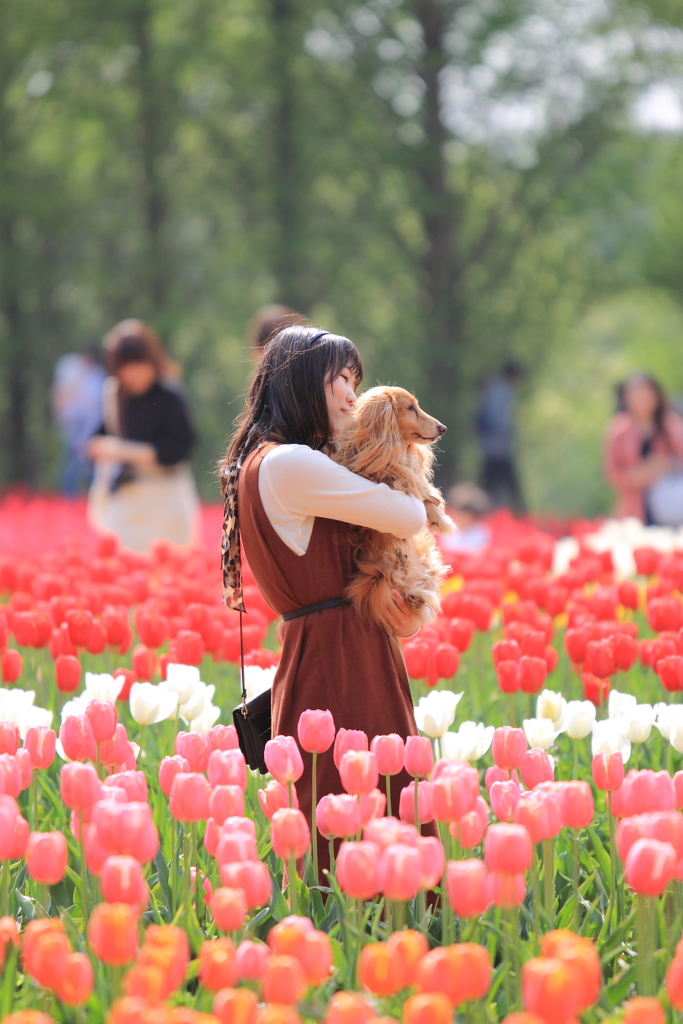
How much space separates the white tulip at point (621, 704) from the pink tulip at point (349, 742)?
2.39ft

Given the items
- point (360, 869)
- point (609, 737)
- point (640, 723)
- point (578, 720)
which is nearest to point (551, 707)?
point (578, 720)

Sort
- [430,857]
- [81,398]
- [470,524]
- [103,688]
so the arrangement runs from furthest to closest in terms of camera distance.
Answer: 1. [81,398]
2. [470,524]
3. [103,688]
4. [430,857]

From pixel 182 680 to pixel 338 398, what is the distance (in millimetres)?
787

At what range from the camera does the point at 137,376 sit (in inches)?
262

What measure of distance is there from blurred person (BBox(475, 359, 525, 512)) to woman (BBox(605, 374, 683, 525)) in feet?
16.0

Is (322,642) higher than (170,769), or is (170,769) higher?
(322,642)

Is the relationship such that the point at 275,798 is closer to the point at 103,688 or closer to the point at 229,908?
the point at 229,908

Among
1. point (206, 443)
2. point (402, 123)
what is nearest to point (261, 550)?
point (402, 123)

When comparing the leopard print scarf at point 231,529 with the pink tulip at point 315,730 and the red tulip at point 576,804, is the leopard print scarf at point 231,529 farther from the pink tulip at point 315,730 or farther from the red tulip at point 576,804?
the red tulip at point 576,804

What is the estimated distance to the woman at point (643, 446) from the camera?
8977 millimetres

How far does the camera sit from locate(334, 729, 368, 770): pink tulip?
7.23ft

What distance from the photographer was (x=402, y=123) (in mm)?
17953

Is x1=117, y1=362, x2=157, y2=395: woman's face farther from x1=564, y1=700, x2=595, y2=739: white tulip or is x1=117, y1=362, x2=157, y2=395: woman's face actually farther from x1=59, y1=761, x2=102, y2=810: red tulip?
x1=59, y1=761, x2=102, y2=810: red tulip

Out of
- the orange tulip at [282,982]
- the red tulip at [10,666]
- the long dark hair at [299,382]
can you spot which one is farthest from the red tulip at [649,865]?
the red tulip at [10,666]
